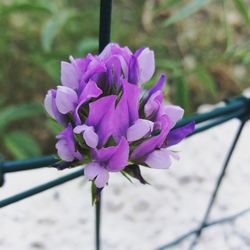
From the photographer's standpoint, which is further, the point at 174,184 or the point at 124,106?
the point at 174,184

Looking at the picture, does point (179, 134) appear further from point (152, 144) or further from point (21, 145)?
point (21, 145)

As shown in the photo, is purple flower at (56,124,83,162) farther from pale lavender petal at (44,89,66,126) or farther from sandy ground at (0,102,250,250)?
sandy ground at (0,102,250,250)

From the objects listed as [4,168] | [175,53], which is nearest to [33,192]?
[4,168]

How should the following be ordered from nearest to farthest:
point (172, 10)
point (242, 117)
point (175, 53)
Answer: point (242, 117) → point (175, 53) → point (172, 10)

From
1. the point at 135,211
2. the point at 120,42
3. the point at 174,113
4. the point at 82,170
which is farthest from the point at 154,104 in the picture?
the point at 120,42

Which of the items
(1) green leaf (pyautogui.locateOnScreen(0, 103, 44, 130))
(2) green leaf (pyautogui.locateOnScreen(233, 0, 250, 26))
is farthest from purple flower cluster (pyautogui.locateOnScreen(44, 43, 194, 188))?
(1) green leaf (pyautogui.locateOnScreen(0, 103, 44, 130))

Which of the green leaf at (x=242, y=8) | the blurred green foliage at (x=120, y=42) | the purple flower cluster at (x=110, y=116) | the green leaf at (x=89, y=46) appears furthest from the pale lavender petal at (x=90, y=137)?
the blurred green foliage at (x=120, y=42)

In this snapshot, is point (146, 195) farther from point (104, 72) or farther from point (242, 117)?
point (104, 72)
